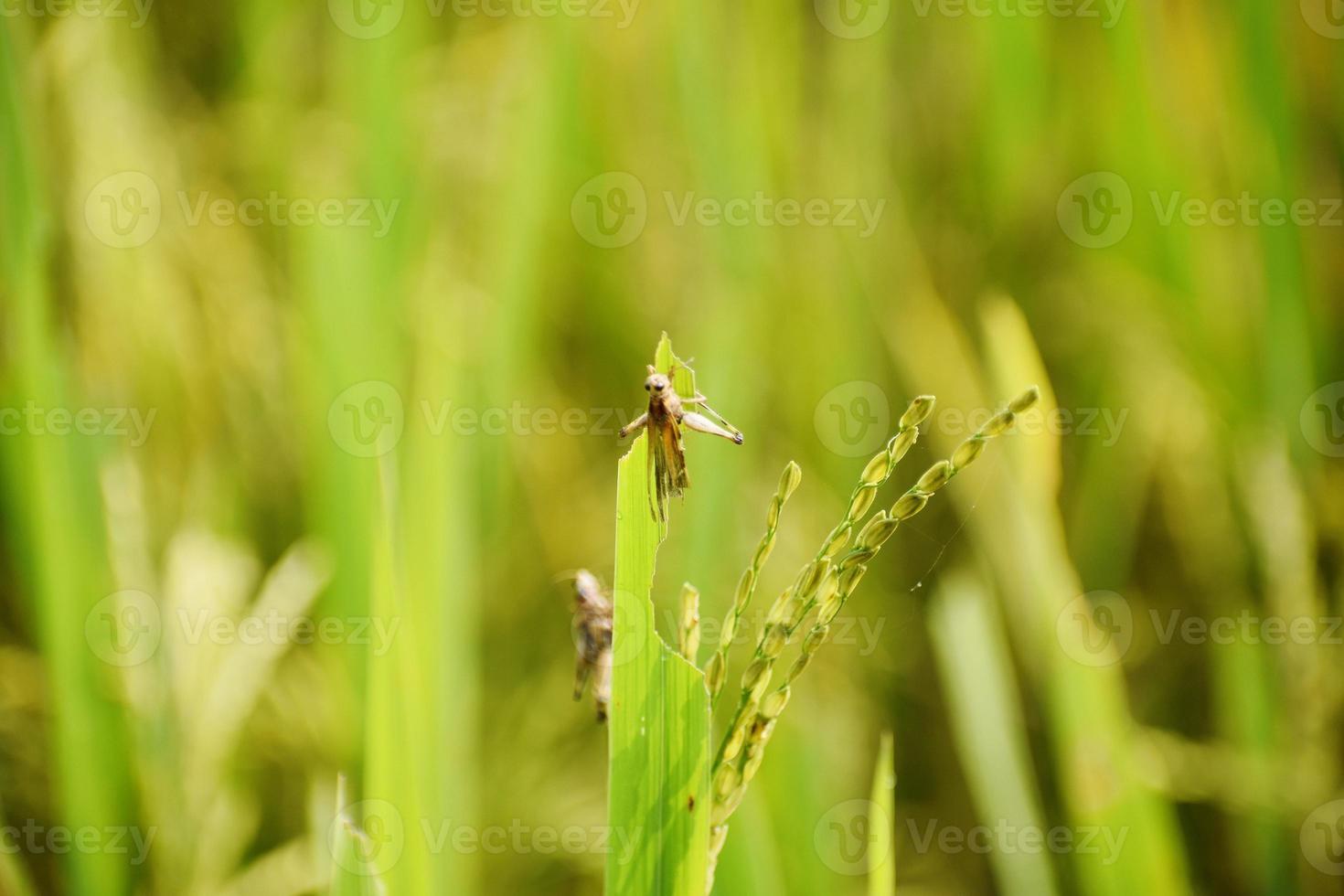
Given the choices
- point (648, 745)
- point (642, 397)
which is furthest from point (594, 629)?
point (642, 397)

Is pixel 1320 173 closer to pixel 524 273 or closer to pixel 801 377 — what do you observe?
pixel 801 377

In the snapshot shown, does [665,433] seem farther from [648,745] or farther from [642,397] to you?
[642,397]

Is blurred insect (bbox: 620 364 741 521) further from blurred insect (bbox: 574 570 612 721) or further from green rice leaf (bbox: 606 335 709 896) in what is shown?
blurred insect (bbox: 574 570 612 721)

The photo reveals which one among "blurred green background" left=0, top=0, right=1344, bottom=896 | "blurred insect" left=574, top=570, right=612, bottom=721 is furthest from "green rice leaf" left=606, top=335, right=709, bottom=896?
"blurred green background" left=0, top=0, right=1344, bottom=896

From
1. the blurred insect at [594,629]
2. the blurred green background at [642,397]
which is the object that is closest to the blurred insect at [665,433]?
the blurred insect at [594,629]

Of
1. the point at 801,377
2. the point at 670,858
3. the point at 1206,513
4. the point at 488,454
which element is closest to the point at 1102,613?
the point at 1206,513

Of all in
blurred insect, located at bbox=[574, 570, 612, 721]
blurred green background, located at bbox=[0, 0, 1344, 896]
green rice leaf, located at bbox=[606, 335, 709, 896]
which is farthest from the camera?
blurred green background, located at bbox=[0, 0, 1344, 896]

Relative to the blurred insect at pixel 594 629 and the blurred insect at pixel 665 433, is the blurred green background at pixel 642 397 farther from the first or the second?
the blurred insect at pixel 665 433

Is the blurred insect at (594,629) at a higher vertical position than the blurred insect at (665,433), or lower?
lower

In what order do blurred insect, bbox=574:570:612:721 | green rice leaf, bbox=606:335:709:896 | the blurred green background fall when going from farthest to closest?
the blurred green background, blurred insect, bbox=574:570:612:721, green rice leaf, bbox=606:335:709:896
